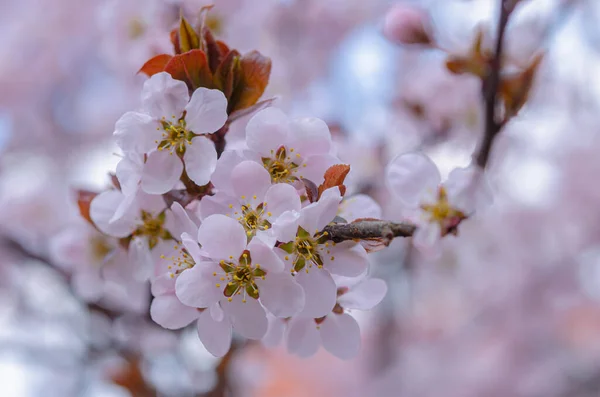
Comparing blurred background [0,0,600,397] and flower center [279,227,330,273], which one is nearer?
flower center [279,227,330,273]

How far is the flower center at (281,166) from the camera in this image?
445 mm

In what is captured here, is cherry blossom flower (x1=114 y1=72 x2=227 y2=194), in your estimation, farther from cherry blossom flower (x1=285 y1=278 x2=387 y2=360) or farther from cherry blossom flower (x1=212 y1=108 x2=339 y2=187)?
cherry blossom flower (x1=285 y1=278 x2=387 y2=360)

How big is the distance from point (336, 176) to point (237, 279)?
11 cm

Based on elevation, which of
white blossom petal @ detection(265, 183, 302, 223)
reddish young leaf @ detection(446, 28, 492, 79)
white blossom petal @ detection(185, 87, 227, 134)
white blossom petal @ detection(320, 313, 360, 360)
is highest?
reddish young leaf @ detection(446, 28, 492, 79)

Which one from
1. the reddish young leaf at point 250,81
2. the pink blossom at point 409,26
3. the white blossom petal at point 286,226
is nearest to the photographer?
the white blossom petal at point 286,226

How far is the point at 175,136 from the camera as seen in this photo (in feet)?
1.50

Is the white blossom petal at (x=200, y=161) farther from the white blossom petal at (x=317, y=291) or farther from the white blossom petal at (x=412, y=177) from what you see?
the white blossom petal at (x=412, y=177)

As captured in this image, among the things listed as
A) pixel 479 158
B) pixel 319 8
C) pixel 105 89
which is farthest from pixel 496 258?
pixel 479 158

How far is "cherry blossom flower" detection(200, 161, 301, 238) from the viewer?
1.33 feet

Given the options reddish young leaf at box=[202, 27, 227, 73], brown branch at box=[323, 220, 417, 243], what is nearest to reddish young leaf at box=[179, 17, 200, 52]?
reddish young leaf at box=[202, 27, 227, 73]

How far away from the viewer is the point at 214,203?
425 millimetres

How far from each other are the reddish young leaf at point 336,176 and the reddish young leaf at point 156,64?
0.18 meters

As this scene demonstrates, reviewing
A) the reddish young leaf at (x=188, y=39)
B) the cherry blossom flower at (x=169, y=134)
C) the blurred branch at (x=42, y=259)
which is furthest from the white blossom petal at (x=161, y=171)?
the blurred branch at (x=42, y=259)

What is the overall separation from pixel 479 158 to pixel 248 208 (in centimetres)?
26
